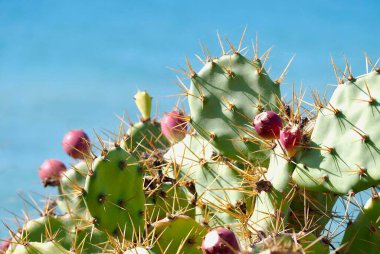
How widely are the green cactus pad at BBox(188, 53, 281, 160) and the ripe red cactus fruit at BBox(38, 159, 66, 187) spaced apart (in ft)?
5.98

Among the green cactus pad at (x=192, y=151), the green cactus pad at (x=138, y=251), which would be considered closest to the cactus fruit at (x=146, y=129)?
the green cactus pad at (x=192, y=151)

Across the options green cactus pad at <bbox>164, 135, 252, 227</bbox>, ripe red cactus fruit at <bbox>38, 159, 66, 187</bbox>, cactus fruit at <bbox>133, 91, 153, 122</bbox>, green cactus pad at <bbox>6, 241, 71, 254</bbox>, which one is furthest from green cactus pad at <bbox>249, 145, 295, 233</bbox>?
ripe red cactus fruit at <bbox>38, 159, 66, 187</bbox>

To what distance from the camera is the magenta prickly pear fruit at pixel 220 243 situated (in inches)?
91.7

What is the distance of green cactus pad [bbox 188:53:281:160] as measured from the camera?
378 centimetres

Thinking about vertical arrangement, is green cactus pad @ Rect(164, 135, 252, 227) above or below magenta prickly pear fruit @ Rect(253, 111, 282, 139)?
below

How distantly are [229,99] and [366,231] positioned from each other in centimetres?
94

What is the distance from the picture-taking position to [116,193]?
3.39m

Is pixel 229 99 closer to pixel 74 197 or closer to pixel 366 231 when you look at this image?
pixel 366 231

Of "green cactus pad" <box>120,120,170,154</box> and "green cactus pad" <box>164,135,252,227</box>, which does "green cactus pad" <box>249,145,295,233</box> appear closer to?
"green cactus pad" <box>164,135,252,227</box>

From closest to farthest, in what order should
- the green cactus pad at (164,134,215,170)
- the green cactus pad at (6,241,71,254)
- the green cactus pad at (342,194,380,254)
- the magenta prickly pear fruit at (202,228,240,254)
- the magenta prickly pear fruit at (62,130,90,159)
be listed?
the magenta prickly pear fruit at (202,228,240,254) < the green cactus pad at (342,194,380,254) < the green cactus pad at (6,241,71,254) < the green cactus pad at (164,134,215,170) < the magenta prickly pear fruit at (62,130,90,159)

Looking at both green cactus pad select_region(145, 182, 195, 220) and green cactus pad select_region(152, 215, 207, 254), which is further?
green cactus pad select_region(145, 182, 195, 220)

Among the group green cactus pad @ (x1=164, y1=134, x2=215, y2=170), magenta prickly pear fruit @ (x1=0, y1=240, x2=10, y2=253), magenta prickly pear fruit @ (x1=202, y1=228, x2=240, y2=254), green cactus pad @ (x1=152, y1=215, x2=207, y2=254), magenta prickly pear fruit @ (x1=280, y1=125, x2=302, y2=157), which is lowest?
magenta prickly pear fruit @ (x1=0, y1=240, x2=10, y2=253)

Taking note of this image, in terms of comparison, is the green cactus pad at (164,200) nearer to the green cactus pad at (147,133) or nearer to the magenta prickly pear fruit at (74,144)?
the green cactus pad at (147,133)

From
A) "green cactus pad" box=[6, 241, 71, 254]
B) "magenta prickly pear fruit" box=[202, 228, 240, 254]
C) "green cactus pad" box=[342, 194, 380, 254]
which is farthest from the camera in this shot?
"green cactus pad" box=[6, 241, 71, 254]
